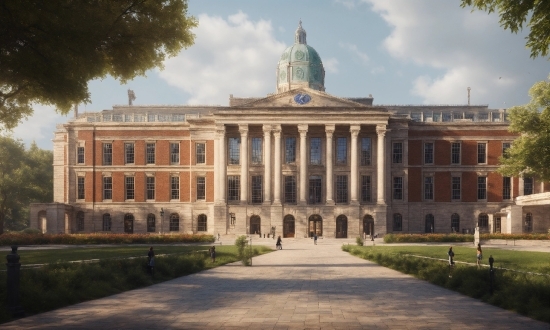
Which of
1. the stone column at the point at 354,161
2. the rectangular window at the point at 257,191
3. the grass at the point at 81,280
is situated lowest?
the grass at the point at 81,280

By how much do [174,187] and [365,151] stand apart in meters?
24.8

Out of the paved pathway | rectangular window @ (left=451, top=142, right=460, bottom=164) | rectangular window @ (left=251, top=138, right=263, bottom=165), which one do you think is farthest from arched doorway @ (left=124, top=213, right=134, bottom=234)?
the paved pathway

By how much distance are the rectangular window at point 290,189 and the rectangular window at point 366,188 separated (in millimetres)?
8498

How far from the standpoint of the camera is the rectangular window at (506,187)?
69.7 m

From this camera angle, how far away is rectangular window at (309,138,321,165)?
68.4 m

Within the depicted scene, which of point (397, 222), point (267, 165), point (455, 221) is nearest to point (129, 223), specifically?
point (267, 165)

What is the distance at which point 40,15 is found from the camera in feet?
61.6

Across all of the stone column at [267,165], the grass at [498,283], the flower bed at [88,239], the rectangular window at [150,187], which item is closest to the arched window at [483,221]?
the stone column at [267,165]

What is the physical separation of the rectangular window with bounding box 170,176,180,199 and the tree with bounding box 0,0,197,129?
142 feet

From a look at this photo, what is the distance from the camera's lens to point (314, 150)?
225ft

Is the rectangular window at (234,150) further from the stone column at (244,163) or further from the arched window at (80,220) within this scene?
the arched window at (80,220)

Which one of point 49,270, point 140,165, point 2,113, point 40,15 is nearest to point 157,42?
point 40,15

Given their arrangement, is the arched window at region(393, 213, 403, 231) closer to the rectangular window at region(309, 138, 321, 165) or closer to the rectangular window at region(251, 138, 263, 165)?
the rectangular window at region(309, 138, 321, 165)

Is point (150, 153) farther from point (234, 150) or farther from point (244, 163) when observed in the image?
point (244, 163)
